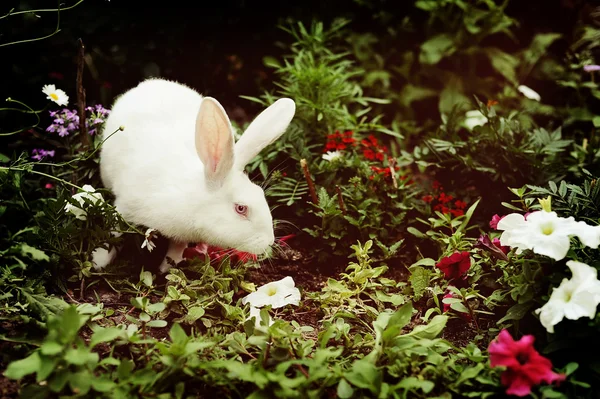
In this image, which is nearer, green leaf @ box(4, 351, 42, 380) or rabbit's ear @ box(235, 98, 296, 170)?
green leaf @ box(4, 351, 42, 380)

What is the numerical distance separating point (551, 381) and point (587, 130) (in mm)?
2816

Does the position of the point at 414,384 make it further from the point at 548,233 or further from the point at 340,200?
the point at 340,200

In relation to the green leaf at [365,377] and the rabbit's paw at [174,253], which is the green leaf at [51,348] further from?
the rabbit's paw at [174,253]

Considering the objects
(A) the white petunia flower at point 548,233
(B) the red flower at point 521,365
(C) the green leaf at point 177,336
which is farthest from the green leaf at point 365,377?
(A) the white petunia flower at point 548,233

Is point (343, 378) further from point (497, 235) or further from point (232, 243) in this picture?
point (497, 235)

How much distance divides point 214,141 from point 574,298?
1489 mm

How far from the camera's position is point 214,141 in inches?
102

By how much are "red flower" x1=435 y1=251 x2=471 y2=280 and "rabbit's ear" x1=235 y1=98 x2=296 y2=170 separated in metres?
0.92

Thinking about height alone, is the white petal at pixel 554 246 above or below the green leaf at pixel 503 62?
above

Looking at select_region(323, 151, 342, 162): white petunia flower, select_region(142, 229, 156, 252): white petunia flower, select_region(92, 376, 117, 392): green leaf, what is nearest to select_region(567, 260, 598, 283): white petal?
select_region(323, 151, 342, 162): white petunia flower

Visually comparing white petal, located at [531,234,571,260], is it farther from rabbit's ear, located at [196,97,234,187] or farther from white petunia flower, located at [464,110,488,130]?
white petunia flower, located at [464,110,488,130]

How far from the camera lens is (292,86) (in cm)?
359

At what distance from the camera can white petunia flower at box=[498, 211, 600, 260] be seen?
2.16 meters

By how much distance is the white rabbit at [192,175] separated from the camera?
264 centimetres
